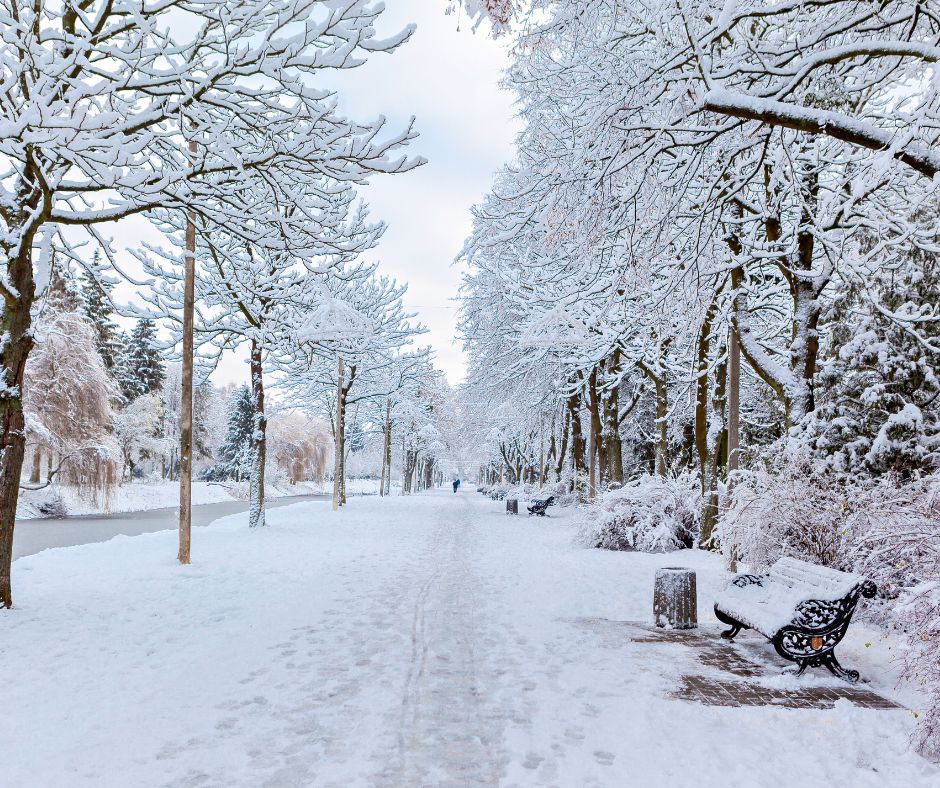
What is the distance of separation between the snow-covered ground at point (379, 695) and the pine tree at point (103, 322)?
109ft

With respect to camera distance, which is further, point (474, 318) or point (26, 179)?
point (474, 318)

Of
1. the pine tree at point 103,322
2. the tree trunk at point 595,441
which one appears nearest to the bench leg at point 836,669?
the tree trunk at point 595,441

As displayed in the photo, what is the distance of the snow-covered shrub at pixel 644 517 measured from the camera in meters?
14.0

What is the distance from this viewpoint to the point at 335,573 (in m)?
10.8

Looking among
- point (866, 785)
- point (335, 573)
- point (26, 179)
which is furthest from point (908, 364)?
point (26, 179)

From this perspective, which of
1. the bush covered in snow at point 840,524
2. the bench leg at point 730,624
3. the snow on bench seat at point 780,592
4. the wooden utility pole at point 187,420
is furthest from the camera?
the wooden utility pole at point 187,420

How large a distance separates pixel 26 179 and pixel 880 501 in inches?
388

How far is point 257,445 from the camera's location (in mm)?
18656

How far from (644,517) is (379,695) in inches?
401

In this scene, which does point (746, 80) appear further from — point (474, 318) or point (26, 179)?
point (474, 318)

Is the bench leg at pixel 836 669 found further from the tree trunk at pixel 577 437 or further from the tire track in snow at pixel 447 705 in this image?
the tree trunk at pixel 577 437

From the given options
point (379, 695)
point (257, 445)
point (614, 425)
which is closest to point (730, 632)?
point (379, 695)

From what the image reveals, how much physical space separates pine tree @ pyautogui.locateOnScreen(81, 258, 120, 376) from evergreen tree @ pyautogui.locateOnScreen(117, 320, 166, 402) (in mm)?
4153

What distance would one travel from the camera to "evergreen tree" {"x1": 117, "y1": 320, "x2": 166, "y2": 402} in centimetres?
4838
